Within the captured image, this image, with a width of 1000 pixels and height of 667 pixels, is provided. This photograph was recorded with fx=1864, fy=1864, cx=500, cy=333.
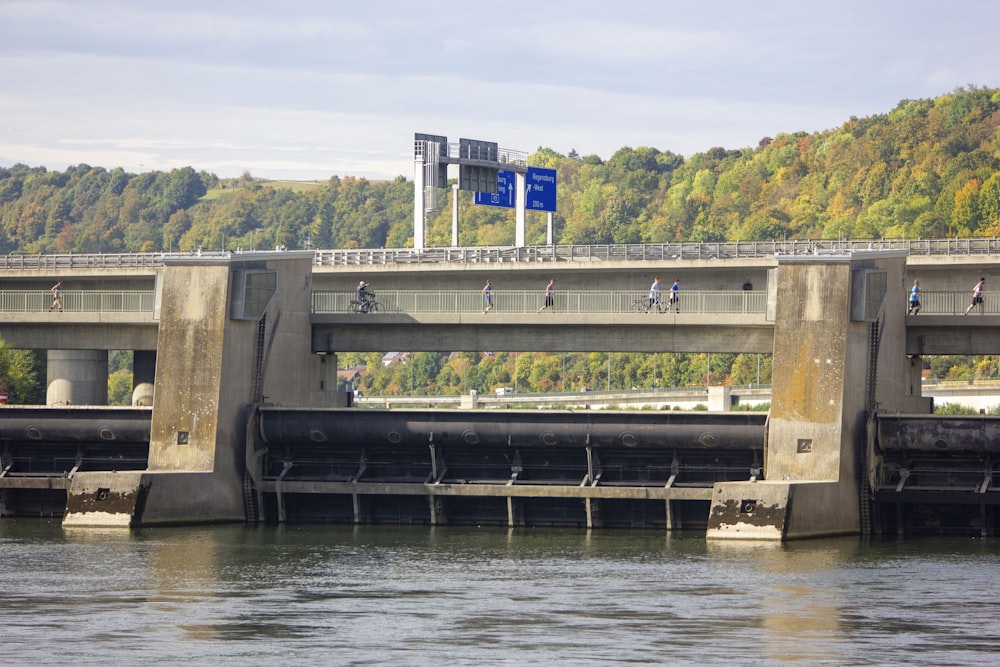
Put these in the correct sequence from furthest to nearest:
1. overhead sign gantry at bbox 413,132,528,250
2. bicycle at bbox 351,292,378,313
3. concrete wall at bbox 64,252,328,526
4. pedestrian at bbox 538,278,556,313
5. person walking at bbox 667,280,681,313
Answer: overhead sign gantry at bbox 413,132,528,250
bicycle at bbox 351,292,378,313
pedestrian at bbox 538,278,556,313
person walking at bbox 667,280,681,313
concrete wall at bbox 64,252,328,526

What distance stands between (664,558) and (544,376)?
13410 cm

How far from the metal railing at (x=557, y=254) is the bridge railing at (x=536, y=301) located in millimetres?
2248

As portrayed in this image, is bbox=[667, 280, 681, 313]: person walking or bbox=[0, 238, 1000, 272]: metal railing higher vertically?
bbox=[0, 238, 1000, 272]: metal railing

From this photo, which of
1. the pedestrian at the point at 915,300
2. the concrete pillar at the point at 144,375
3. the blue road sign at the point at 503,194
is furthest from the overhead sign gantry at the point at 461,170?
the pedestrian at the point at 915,300

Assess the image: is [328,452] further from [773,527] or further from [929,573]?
[929,573]

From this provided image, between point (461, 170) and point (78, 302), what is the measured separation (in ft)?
84.3

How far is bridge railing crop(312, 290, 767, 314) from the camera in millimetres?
64000

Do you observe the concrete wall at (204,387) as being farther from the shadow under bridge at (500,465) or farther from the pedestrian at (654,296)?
the pedestrian at (654,296)

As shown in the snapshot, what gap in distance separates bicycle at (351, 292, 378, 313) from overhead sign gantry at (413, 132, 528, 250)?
23.6 meters

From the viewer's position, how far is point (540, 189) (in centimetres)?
9881

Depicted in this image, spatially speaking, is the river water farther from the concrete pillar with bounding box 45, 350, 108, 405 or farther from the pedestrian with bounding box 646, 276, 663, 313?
the concrete pillar with bounding box 45, 350, 108, 405

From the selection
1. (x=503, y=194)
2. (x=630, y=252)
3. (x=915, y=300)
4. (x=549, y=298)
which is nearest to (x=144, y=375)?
(x=549, y=298)

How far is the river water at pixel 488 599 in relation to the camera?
3516 cm

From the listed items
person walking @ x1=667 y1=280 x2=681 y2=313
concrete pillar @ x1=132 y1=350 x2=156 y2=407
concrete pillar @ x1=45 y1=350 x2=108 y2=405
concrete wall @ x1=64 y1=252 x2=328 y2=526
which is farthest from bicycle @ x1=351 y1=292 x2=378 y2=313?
concrete pillar @ x1=45 y1=350 x2=108 y2=405
